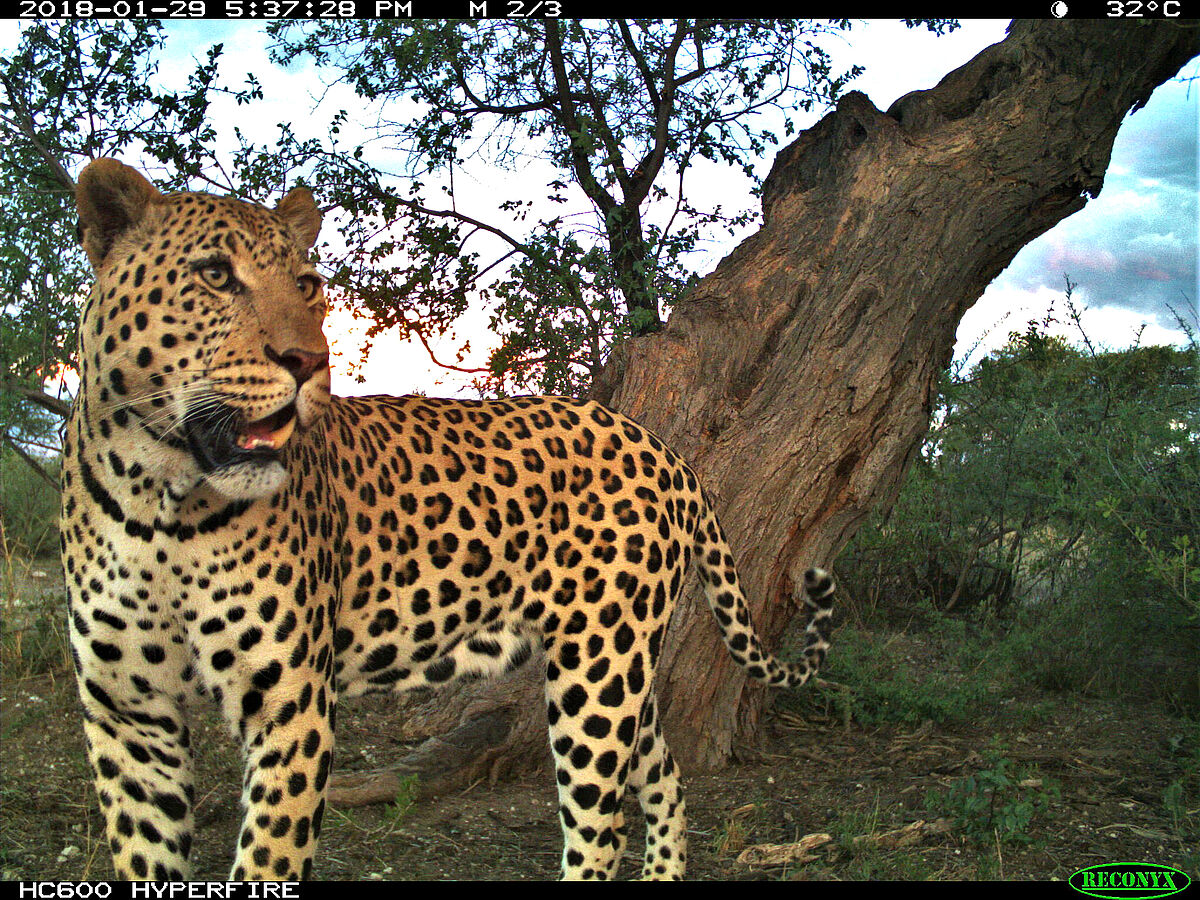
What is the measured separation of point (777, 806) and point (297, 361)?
12.3 feet

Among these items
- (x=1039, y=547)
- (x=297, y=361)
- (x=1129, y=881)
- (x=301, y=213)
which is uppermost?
(x=301, y=213)

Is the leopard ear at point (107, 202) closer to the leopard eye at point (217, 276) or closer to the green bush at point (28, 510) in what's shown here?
the leopard eye at point (217, 276)

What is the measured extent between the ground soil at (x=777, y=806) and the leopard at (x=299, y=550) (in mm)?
943

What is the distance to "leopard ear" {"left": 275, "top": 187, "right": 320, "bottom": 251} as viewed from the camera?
355cm

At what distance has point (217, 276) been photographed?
10.2 ft

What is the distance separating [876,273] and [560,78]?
131 inches

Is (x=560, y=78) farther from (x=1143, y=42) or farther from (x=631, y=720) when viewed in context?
(x=631, y=720)

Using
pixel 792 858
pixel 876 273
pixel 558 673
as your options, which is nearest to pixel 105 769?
pixel 558 673

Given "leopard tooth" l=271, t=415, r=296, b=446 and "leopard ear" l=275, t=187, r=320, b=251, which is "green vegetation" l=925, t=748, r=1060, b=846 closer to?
"leopard tooth" l=271, t=415, r=296, b=446

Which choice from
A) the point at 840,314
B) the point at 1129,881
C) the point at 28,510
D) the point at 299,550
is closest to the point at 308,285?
the point at 299,550

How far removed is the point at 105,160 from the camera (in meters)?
3.13

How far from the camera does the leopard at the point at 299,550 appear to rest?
310 cm

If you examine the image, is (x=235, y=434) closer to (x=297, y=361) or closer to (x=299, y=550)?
(x=297, y=361)

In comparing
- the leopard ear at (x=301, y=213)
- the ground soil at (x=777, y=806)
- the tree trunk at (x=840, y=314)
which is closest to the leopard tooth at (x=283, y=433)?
the leopard ear at (x=301, y=213)
